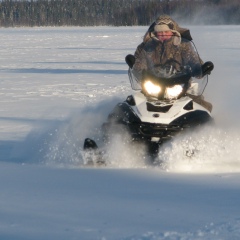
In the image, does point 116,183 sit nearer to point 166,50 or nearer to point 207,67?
point 207,67

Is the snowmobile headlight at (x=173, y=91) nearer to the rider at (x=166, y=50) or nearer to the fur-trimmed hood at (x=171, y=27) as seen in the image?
the rider at (x=166, y=50)

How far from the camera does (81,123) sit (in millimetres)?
7340

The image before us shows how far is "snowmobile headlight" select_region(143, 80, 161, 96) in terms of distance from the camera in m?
6.62

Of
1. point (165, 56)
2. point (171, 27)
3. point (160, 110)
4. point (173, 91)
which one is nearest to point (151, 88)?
point (173, 91)

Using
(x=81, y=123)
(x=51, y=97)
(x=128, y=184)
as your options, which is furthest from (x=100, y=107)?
(x=51, y=97)

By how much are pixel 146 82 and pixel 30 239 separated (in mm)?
3207

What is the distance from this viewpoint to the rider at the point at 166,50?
704 centimetres

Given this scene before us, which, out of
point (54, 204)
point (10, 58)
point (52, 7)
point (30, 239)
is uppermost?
point (30, 239)

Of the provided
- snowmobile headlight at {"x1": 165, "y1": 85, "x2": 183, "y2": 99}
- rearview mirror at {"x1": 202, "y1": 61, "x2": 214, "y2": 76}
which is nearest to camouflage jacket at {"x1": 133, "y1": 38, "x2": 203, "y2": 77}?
rearview mirror at {"x1": 202, "y1": 61, "x2": 214, "y2": 76}

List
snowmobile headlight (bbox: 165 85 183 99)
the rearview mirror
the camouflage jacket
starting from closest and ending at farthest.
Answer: snowmobile headlight (bbox: 165 85 183 99)
the rearview mirror
the camouflage jacket

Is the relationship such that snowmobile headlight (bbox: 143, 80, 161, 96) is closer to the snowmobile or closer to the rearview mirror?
the snowmobile

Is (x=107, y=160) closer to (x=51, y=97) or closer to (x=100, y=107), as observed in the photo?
(x=100, y=107)

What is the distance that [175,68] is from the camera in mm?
6934

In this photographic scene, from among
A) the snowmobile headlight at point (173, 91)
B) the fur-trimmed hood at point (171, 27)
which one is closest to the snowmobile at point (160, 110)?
the snowmobile headlight at point (173, 91)
